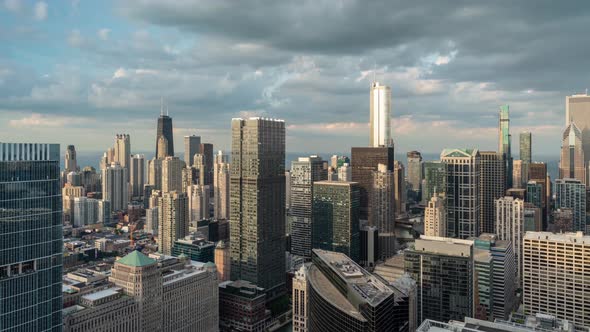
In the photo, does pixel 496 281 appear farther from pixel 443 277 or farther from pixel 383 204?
pixel 383 204

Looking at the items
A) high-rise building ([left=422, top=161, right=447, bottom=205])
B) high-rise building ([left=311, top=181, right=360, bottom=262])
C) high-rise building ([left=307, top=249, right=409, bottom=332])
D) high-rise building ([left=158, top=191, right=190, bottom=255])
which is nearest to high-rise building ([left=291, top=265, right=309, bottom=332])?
high-rise building ([left=307, top=249, right=409, bottom=332])

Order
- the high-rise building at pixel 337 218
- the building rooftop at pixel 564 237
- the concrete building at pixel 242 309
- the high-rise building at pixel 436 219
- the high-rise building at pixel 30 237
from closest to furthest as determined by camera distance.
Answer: the high-rise building at pixel 30 237, the building rooftop at pixel 564 237, the concrete building at pixel 242 309, the high-rise building at pixel 337 218, the high-rise building at pixel 436 219

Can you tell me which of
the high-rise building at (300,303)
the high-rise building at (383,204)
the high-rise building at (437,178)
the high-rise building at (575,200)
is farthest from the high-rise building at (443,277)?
the high-rise building at (575,200)

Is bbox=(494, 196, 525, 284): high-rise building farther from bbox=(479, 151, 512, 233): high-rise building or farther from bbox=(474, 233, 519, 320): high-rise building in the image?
bbox=(474, 233, 519, 320): high-rise building

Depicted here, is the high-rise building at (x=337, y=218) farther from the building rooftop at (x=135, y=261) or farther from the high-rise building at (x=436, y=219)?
the building rooftop at (x=135, y=261)

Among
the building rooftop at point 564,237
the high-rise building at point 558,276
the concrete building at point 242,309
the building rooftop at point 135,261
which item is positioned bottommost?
the concrete building at point 242,309

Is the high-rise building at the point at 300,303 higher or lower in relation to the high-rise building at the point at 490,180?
lower

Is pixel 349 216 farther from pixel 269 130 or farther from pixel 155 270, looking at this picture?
pixel 155 270

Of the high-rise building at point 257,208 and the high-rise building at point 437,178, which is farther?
the high-rise building at point 437,178
